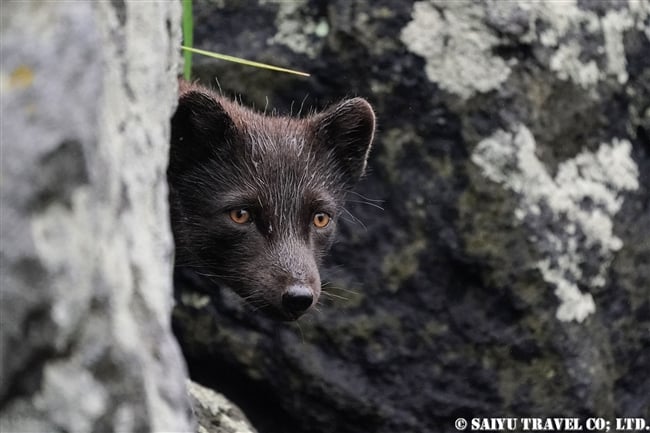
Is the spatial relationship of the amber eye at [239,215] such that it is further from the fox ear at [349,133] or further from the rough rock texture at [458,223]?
the rough rock texture at [458,223]

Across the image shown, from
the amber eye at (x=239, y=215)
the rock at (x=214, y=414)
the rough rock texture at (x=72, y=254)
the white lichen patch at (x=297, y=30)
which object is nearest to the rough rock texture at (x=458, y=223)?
the white lichen patch at (x=297, y=30)

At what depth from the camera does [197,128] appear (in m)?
4.37

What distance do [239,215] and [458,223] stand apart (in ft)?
4.72

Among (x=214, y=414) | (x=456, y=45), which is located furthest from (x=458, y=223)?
(x=214, y=414)

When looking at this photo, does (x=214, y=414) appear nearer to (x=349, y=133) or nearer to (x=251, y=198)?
(x=251, y=198)

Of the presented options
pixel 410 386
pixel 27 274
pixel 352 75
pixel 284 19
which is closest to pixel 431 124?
pixel 352 75

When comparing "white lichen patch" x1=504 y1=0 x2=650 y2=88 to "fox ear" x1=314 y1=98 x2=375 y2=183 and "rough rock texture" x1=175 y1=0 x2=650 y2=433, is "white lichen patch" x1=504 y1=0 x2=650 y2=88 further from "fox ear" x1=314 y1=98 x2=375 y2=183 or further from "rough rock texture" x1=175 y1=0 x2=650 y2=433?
"fox ear" x1=314 y1=98 x2=375 y2=183

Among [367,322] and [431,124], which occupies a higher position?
[431,124]

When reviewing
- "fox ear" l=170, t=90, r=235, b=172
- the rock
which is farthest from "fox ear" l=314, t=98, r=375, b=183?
the rock

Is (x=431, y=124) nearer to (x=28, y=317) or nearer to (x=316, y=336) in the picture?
(x=316, y=336)

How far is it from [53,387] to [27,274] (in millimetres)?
218

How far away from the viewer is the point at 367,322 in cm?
544

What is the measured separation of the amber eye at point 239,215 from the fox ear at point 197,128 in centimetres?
31

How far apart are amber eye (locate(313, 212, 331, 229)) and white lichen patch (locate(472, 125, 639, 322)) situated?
1028mm
